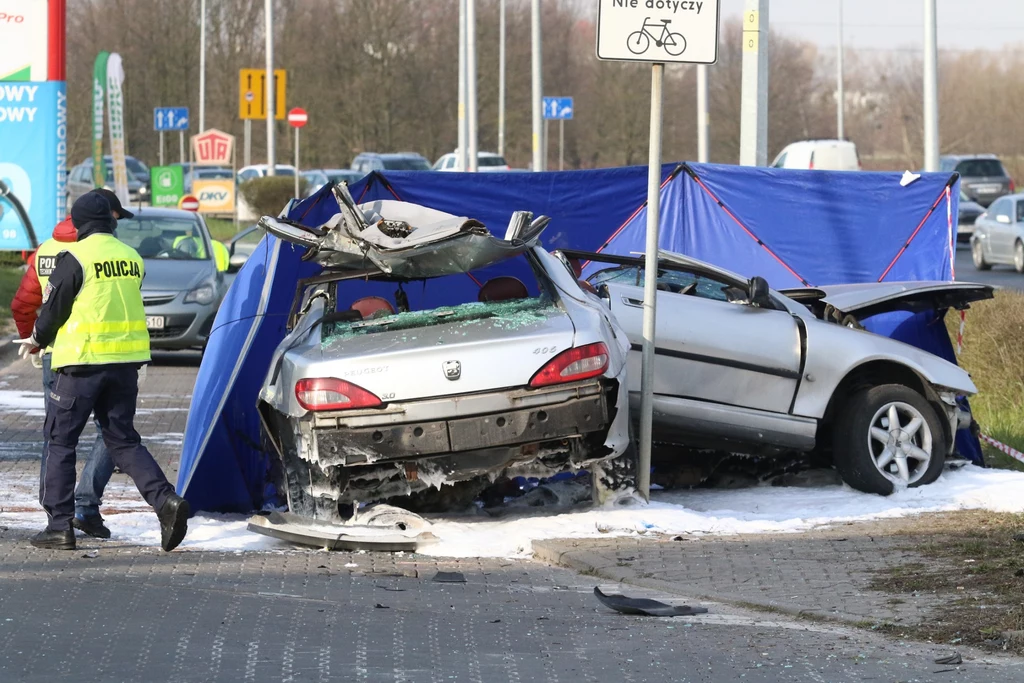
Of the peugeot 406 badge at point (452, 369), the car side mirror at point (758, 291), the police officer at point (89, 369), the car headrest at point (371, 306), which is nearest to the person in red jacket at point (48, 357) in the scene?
the police officer at point (89, 369)

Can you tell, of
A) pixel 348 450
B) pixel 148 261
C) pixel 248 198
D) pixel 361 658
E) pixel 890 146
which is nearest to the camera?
pixel 361 658

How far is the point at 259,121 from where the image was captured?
2391 inches

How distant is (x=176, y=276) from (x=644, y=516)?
32.1 feet

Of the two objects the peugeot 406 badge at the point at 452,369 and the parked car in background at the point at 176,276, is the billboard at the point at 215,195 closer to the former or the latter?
the parked car in background at the point at 176,276

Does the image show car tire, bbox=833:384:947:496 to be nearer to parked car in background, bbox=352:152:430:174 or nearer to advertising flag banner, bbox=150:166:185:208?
advertising flag banner, bbox=150:166:185:208

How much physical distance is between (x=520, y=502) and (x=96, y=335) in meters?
2.63

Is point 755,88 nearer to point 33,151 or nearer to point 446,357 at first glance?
point 446,357

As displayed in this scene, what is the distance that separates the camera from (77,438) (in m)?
7.68

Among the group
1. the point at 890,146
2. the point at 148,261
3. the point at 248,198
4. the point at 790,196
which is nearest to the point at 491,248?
the point at 790,196

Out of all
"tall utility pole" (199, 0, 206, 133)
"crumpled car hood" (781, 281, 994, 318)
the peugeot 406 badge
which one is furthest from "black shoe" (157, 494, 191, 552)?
"tall utility pole" (199, 0, 206, 133)

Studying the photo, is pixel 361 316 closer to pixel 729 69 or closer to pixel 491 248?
pixel 491 248

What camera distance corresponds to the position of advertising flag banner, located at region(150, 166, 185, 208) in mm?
30781

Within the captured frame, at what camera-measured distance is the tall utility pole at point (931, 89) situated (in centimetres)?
1941

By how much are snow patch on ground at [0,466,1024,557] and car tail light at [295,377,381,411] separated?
2.77ft
